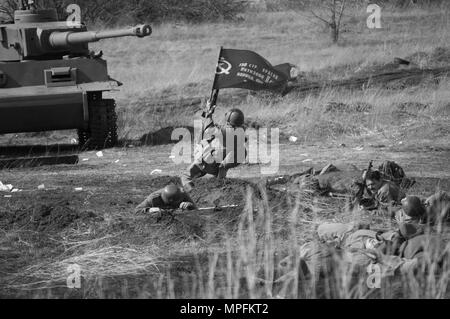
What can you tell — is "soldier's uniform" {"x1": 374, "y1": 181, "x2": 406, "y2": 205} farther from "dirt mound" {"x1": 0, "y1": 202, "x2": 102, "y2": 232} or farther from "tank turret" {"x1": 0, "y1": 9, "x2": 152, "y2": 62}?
"tank turret" {"x1": 0, "y1": 9, "x2": 152, "y2": 62}

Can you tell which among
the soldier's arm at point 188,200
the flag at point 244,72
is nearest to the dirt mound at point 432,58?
the flag at point 244,72

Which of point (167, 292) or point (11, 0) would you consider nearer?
point (167, 292)

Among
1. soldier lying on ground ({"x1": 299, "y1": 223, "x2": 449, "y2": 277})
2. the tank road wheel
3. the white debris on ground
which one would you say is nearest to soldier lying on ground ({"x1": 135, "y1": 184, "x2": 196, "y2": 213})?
soldier lying on ground ({"x1": 299, "y1": 223, "x2": 449, "y2": 277})

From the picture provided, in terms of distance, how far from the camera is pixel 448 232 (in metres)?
8.40

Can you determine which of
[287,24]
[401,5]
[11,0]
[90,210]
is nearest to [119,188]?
[90,210]

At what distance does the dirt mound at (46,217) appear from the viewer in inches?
355

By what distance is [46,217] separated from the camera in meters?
9.18

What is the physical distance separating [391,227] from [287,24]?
22.4 m

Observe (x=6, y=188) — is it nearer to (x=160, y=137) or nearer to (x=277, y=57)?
(x=160, y=137)

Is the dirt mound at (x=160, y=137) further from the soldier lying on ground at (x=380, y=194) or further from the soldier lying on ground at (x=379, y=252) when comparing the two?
the soldier lying on ground at (x=379, y=252)

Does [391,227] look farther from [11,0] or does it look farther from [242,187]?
A: [11,0]

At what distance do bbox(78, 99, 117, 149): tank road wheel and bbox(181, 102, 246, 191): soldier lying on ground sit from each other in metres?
4.44

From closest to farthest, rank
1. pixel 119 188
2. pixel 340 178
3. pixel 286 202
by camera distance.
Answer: pixel 286 202
pixel 340 178
pixel 119 188

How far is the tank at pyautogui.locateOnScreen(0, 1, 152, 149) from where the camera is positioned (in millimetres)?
13742
